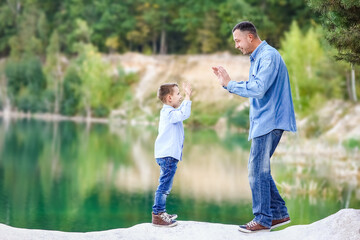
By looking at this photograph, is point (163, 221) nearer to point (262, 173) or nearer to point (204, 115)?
point (262, 173)

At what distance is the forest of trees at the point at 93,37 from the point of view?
33156 mm

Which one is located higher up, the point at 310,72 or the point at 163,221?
the point at 310,72

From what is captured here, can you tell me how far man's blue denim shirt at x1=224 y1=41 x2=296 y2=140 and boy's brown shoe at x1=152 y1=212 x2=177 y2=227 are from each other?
857 millimetres

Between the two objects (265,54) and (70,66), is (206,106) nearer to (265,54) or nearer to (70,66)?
(70,66)

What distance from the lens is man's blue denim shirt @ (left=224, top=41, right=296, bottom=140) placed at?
13.3ft

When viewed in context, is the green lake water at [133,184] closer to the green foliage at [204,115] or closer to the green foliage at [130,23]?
the green foliage at [204,115]

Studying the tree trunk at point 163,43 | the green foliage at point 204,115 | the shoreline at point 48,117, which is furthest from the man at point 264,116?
the tree trunk at point 163,43

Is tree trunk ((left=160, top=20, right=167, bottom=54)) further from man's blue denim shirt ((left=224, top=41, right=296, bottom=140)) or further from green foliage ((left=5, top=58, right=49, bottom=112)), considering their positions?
man's blue denim shirt ((left=224, top=41, right=296, bottom=140))

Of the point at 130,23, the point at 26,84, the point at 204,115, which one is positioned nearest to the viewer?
the point at 204,115

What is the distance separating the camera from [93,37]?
37.0m

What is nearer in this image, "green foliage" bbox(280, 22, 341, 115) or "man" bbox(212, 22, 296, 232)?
"man" bbox(212, 22, 296, 232)

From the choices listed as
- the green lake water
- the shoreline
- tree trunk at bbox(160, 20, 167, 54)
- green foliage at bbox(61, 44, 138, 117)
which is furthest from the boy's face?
tree trunk at bbox(160, 20, 167, 54)

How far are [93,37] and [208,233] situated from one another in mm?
33851

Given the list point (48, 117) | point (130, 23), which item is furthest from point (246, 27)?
point (130, 23)
